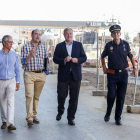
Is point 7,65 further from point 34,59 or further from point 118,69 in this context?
point 118,69

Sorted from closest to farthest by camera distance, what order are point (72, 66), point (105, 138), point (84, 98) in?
point (105, 138) → point (72, 66) → point (84, 98)

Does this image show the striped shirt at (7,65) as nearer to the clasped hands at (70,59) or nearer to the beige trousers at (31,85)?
the beige trousers at (31,85)

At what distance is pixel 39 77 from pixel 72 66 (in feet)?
2.28

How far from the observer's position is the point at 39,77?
703 centimetres

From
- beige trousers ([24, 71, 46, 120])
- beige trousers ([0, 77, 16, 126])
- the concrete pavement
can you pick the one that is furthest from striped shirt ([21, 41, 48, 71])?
the concrete pavement

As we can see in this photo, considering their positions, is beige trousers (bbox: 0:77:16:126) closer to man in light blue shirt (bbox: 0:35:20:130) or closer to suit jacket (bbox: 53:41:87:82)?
man in light blue shirt (bbox: 0:35:20:130)

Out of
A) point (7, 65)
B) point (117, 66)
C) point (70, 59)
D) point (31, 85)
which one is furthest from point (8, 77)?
point (117, 66)

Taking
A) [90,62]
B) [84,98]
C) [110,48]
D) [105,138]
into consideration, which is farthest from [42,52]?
[90,62]

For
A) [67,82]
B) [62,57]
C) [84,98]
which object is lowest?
[84,98]

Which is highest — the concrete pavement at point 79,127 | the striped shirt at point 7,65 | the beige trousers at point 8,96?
the striped shirt at point 7,65

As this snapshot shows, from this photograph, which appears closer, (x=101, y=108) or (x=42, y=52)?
(x=42, y=52)

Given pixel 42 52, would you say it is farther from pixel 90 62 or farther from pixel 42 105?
pixel 90 62

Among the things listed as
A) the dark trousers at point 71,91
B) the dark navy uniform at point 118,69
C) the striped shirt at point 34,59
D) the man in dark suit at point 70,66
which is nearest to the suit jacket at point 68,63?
the man in dark suit at point 70,66

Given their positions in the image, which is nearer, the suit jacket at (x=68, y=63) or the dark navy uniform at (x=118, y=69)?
the suit jacket at (x=68, y=63)
